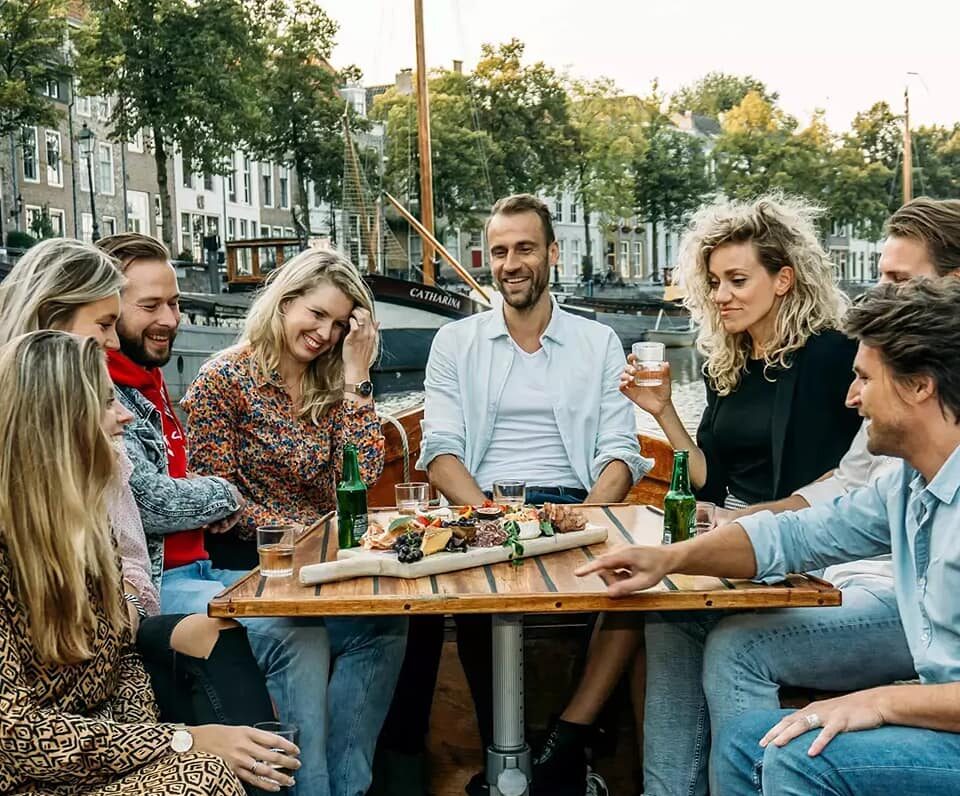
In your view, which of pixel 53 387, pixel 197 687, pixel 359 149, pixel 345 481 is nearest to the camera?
pixel 53 387

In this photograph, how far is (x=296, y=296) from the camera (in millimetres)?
2740

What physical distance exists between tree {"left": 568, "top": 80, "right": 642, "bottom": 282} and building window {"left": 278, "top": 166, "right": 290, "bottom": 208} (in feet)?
28.7

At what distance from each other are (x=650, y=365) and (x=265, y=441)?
953 millimetres

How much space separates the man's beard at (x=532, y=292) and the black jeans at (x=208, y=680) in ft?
5.11

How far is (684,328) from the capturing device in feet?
97.7

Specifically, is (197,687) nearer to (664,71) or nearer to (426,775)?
(426,775)

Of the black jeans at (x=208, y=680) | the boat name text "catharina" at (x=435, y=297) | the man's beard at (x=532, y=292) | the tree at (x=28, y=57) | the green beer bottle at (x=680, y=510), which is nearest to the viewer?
the black jeans at (x=208, y=680)

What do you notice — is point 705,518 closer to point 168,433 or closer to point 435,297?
point 168,433

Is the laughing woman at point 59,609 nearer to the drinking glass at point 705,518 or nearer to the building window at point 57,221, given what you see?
the drinking glass at point 705,518

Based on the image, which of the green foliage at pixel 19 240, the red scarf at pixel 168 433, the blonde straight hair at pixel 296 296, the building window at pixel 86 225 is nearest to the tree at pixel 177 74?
the green foliage at pixel 19 240

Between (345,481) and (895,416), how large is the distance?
1028 millimetres

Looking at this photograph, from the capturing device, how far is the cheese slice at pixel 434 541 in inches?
72.5

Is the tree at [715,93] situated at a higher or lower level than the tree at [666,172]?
higher

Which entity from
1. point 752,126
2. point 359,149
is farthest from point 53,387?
point 752,126
